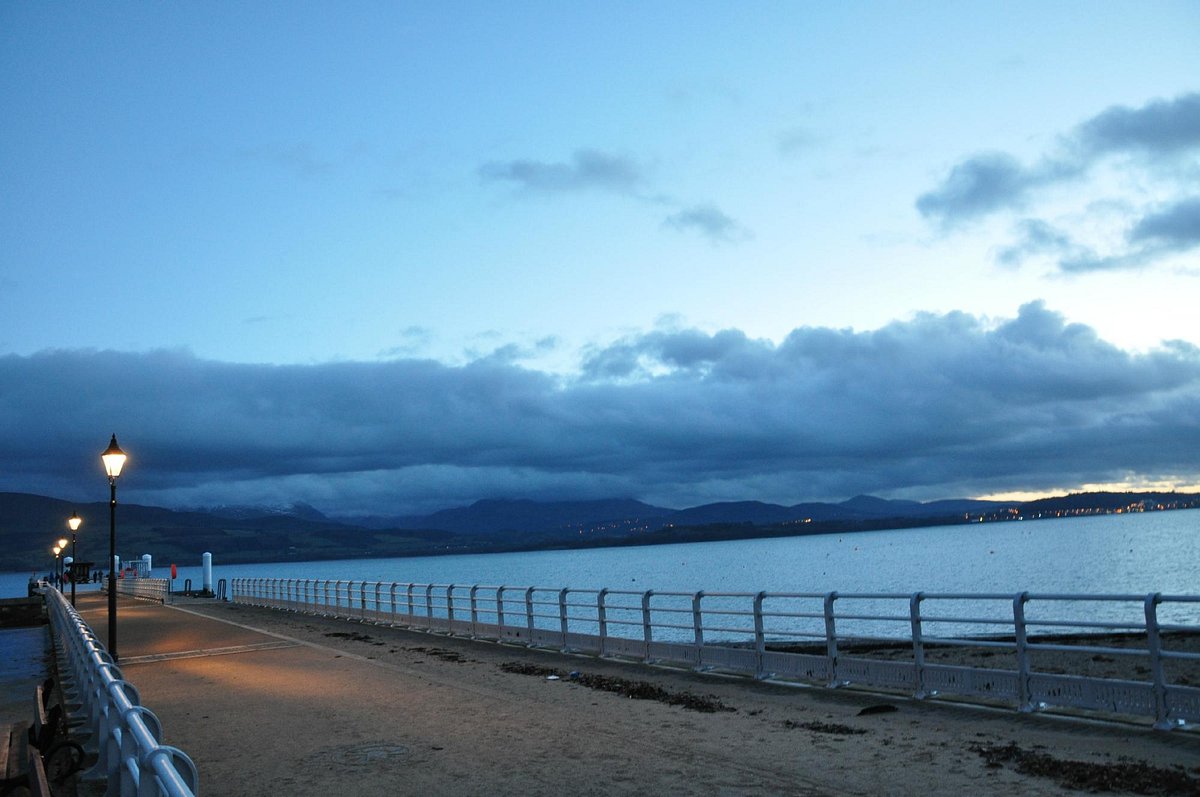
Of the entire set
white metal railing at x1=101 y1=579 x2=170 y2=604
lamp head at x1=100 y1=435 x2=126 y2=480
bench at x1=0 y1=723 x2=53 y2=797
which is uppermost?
lamp head at x1=100 y1=435 x2=126 y2=480

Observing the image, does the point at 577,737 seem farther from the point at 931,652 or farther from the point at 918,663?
the point at 931,652

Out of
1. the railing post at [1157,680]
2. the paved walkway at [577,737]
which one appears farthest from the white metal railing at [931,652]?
the paved walkway at [577,737]

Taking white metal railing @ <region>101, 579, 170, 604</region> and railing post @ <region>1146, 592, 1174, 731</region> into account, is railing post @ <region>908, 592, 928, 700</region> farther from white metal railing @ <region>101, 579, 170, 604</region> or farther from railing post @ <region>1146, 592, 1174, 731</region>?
white metal railing @ <region>101, 579, 170, 604</region>

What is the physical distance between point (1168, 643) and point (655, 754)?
101ft

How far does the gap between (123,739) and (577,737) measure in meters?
6.37

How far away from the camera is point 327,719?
14672mm

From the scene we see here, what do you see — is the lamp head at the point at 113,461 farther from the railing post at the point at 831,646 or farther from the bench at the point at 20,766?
the railing post at the point at 831,646

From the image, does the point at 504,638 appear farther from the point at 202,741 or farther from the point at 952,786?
the point at 952,786

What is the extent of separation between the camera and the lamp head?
78.4 ft

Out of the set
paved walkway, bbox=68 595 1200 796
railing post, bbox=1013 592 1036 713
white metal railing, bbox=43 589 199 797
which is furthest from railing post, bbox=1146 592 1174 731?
white metal railing, bbox=43 589 199 797

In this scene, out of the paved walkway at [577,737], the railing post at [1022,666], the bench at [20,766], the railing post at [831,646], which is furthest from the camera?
the railing post at [831,646]

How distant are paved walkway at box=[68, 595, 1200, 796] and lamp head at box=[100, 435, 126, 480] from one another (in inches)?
198

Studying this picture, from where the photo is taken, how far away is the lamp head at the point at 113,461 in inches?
941

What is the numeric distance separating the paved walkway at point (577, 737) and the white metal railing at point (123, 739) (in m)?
1.13
